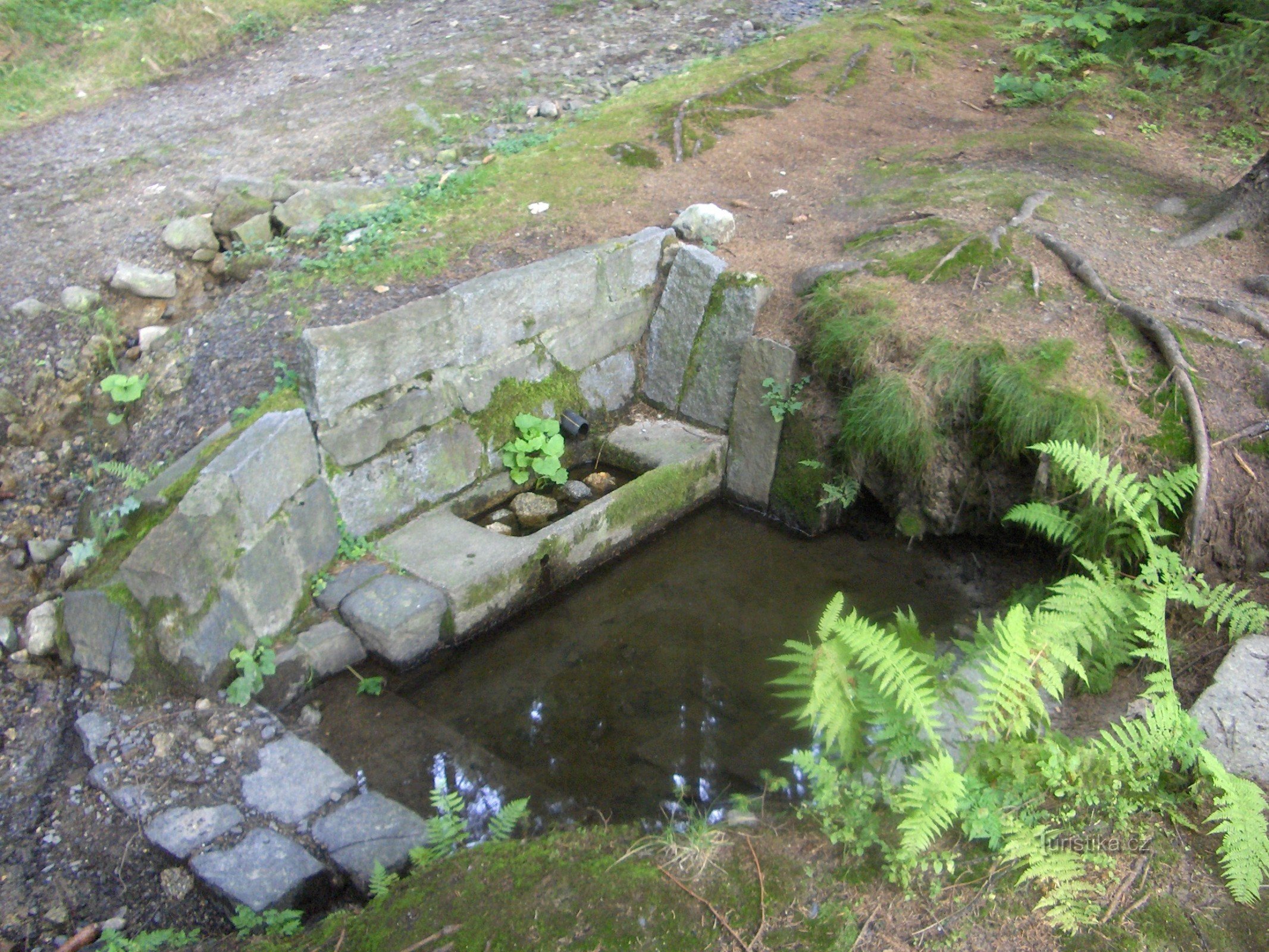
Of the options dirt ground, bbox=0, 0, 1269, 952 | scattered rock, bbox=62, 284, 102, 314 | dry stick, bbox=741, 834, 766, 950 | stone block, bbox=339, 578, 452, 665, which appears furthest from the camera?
scattered rock, bbox=62, 284, 102, 314

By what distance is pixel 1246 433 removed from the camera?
4.07 m

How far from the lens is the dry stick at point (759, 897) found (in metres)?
2.25

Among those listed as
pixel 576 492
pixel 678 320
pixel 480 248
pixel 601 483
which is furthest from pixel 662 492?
pixel 480 248

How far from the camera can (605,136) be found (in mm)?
6895

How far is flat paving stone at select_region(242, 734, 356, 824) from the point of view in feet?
10.7

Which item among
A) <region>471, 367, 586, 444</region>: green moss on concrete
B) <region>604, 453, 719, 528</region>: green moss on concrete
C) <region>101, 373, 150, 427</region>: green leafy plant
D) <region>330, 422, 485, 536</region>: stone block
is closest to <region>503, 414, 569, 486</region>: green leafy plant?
<region>471, 367, 586, 444</region>: green moss on concrete

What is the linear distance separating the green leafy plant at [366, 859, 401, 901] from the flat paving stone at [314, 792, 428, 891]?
0.13 metres

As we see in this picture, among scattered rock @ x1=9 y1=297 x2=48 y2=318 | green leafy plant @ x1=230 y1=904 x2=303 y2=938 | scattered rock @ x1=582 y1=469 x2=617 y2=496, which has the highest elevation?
scattered rock @ x1=9 y1=297 x2=48 y2=318

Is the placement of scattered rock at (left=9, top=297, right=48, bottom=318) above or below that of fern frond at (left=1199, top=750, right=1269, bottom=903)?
above

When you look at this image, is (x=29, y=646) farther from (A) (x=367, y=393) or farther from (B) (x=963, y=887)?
(B) (x=963, y=887)

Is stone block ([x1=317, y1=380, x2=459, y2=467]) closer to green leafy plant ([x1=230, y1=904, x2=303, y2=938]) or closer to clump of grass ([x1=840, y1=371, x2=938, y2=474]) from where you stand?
green leafy plant ([x1=230, y1=904, x2=303, y2=938])

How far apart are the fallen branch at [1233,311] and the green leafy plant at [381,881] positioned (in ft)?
16.1

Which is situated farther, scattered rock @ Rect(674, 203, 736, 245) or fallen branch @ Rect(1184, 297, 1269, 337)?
scattered rock @ Rect(674, 203, 736, 245)

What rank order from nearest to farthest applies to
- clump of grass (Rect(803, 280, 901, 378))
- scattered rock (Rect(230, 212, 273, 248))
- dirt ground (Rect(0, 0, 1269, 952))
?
dirt ground (Rect(0, 0, 1269, 952))
clump of grass (Rect(803, 280, 901, 378))
scattered rock (Rect(230, 212, 273, 248))
